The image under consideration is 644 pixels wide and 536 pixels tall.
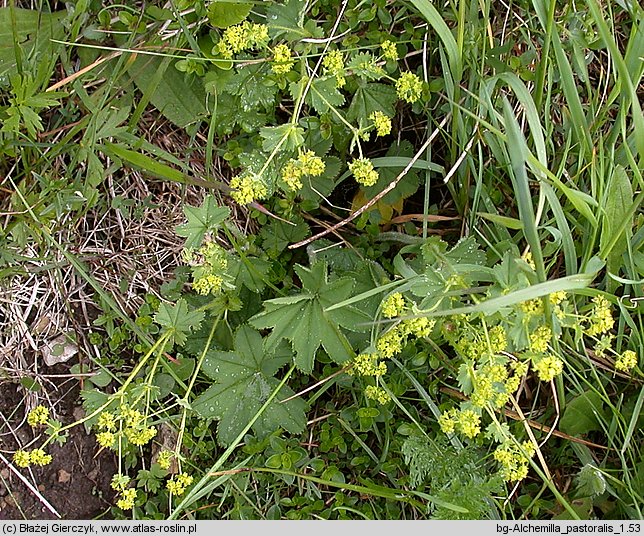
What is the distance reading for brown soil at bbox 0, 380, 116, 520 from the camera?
1.87 metres

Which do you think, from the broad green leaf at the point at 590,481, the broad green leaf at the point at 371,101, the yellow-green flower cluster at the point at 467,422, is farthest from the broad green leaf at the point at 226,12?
the broad green leaf at the point at 590,481

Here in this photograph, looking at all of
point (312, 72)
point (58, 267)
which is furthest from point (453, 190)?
point (58, 267)

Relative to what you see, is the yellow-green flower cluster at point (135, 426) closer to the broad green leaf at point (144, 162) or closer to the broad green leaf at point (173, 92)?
the broad green leaf at point (144, 162)

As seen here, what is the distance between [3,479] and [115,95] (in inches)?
41.7

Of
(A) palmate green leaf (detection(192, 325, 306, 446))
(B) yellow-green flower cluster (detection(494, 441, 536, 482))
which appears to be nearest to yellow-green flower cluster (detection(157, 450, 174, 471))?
(A) palmate green leaf (detection(192, 325, 306, 446))

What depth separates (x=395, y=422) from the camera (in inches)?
70.8

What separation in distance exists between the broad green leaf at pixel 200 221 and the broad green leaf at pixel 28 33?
22.6 inches

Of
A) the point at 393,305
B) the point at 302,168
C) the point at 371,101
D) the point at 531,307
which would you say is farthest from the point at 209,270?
the point at 531,307

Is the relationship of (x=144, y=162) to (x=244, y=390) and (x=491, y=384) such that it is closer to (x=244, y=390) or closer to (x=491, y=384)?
(x=244, y=390)

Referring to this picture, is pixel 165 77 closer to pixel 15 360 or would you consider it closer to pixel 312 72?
pixel 312 72

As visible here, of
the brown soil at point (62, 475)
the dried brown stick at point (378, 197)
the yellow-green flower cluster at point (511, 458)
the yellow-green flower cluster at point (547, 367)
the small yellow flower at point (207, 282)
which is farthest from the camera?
the brown soil at point (62, 475)

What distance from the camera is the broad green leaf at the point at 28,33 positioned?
1725 millimetres

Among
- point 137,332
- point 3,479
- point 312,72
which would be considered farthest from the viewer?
point 3,479

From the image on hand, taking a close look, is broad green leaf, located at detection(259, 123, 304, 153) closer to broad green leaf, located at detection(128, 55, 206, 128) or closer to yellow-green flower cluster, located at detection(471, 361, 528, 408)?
broad green leaf, located at detection(128, 55, 206, 128)
